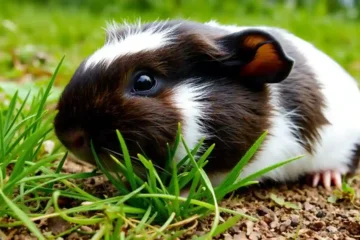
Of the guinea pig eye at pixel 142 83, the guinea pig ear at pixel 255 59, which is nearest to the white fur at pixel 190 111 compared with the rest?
the guinea pig eye at pixel 142 83

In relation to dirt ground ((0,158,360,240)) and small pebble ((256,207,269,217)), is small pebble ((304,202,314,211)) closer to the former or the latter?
dirt ground ((0,158,360,240))

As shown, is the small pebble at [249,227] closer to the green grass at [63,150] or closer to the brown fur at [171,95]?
the green grass at [63,150]

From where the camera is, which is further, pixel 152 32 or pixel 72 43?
pixel 72 43

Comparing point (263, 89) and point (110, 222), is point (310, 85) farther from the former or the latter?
point (110, 222)

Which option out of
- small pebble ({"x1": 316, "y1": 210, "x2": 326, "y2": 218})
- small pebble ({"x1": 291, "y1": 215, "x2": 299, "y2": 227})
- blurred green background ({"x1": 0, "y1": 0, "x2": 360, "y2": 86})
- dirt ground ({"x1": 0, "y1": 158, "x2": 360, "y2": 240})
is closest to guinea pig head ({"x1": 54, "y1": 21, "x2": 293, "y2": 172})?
dirt ground ({"x1": 0, "y1": 158, "x2": 360, "y2": 240})

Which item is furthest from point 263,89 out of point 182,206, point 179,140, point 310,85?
point 182,206

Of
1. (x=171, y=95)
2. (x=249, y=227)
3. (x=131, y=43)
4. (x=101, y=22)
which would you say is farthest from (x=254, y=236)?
(x=101, y=22)

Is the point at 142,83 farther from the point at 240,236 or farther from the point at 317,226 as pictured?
the point at 317,226
